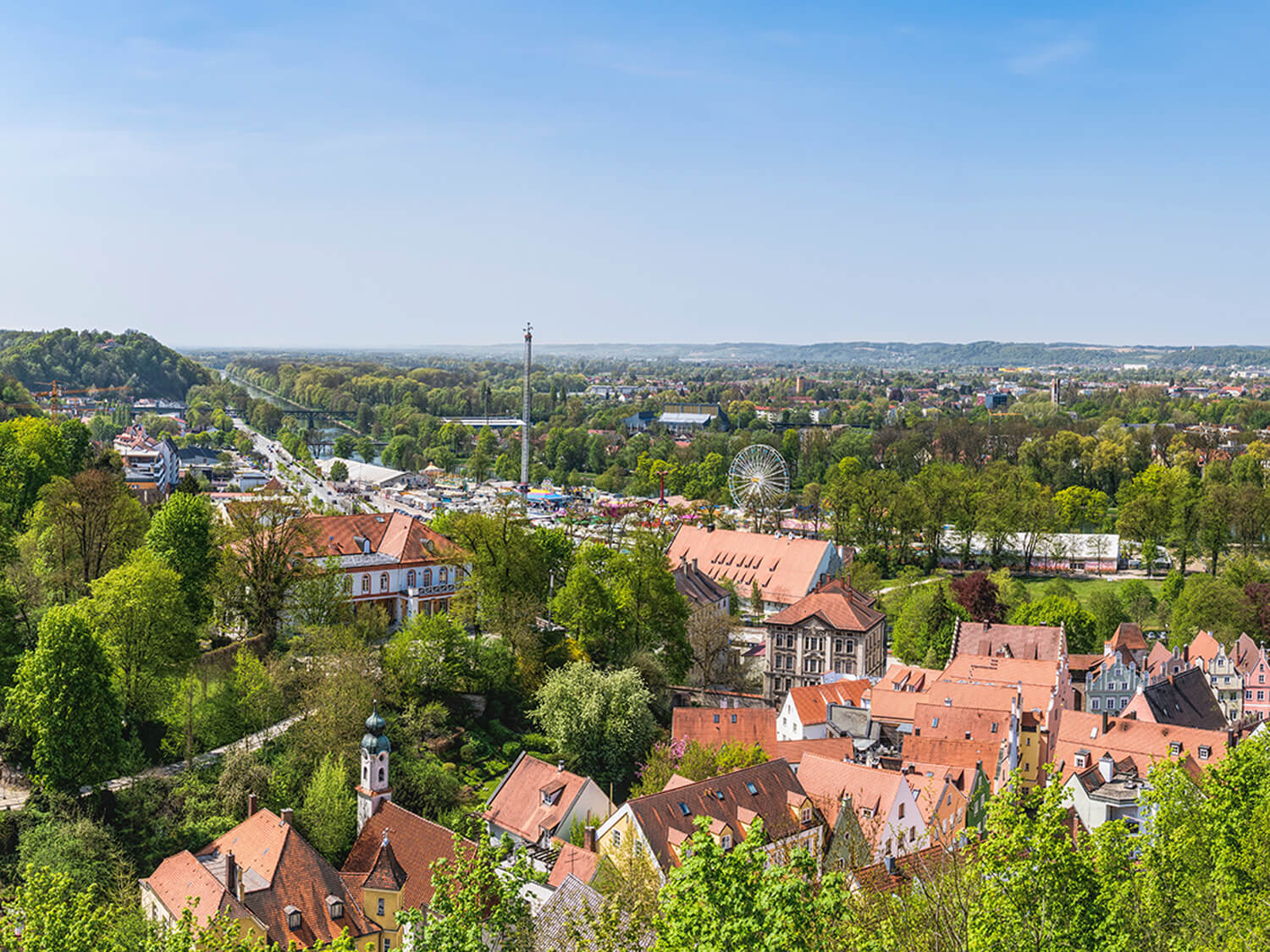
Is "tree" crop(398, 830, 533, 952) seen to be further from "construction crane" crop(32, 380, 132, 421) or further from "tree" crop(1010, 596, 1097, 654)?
"construction crane" crop(32, 380, 132, 421)

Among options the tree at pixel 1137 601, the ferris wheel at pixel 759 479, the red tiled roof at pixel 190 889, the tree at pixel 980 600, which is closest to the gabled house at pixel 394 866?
the red tiled roof at pixel 190 889

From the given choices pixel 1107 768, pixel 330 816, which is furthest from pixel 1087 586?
pixel 330 816

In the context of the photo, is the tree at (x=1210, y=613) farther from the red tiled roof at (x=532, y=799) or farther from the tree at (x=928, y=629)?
the red tiled roof at (x=532, y=799)

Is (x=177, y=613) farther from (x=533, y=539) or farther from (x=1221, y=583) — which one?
(x=1221, y=583)

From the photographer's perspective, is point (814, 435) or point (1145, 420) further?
point (1145, 420)

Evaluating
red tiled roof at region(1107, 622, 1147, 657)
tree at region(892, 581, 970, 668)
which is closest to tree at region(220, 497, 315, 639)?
tree at region(892, 581, 970, 668)

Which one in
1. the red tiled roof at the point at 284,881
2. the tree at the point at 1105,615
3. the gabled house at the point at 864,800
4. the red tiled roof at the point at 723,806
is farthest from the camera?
the tree at the point at 1105,615

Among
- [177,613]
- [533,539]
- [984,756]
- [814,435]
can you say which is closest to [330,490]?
[814,435]
